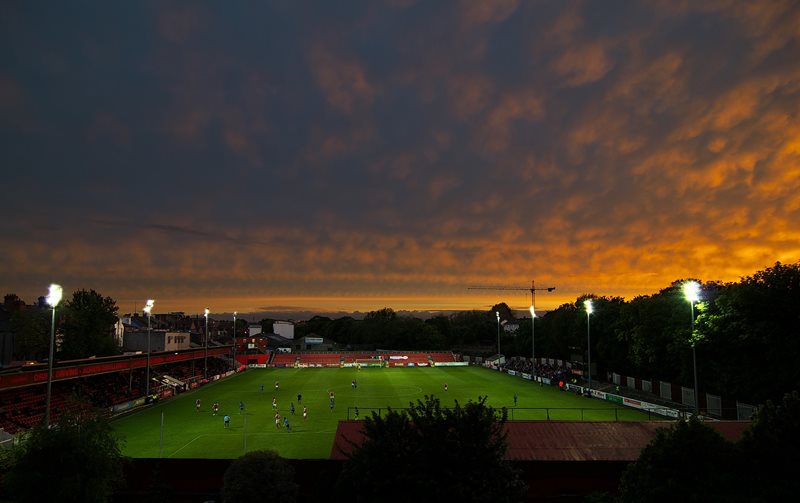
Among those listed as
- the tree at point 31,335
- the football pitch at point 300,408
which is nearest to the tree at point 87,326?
the tree at point 31,335

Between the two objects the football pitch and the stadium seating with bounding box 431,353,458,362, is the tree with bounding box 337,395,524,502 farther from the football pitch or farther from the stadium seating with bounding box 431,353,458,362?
the stadium seating with bounding box 431,353,458,362

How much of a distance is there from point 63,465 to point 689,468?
19.1m

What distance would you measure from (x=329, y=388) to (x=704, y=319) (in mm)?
44469

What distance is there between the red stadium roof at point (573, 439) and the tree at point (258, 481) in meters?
5.10

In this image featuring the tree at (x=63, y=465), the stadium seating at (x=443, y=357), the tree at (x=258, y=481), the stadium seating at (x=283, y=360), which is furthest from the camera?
the stadium seating at (x=443, y=357)

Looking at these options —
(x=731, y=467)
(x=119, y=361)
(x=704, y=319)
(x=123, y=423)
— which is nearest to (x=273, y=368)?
(x=119, y=361)

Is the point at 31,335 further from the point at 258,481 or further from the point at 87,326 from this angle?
the point at 258,481

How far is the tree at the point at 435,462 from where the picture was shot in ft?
43.9

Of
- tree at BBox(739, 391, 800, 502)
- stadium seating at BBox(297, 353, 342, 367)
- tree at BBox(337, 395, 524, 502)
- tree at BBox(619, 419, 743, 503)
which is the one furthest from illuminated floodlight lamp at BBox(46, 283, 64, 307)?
stadium seating at BBox(297, 353, 342, 367)

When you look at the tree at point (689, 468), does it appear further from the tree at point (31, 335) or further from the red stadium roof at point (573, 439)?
the tree at point (31, 335)

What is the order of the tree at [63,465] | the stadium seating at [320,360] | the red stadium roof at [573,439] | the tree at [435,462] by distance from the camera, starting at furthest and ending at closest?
the stadium seating at [320,360] → the red stadium roof at [573,439] → the tree at [63,465] → the tree at [435,462]

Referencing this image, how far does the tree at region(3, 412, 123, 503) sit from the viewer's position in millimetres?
16109

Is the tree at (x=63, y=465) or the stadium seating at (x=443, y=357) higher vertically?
the tree at (x=63, y=465)

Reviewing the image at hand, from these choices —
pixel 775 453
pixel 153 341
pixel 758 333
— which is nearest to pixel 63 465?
pixel 775 453
